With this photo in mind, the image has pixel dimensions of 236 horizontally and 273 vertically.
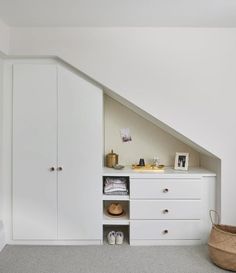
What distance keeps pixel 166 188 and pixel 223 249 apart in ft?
2.65

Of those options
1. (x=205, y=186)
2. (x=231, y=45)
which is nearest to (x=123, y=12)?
(x=231, y=45)

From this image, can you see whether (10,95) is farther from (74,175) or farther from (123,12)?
(123,12)

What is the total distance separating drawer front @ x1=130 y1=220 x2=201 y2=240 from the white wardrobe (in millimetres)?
416

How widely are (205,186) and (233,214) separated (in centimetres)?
41

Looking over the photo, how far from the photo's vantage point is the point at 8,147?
3.01m

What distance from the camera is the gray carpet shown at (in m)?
2.50

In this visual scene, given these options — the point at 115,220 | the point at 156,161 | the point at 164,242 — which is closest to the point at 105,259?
the point at 115,220

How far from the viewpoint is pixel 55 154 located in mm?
2986

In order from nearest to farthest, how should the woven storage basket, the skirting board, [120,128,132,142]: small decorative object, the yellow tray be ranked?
1. the woven storage basket
2. the skirting board
3. the yellow tray
4. [120,128,132,142]: small decorative object

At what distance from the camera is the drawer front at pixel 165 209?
3.00 m

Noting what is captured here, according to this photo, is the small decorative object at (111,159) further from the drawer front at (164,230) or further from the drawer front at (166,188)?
the drawer front at (164,230)

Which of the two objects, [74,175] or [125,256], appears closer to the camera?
[125,256]

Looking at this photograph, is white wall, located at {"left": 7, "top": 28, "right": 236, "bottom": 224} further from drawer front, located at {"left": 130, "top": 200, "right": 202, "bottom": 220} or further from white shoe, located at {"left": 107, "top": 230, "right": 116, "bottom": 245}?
white shoe, located at {"left": 107, "top": 230, "right": 116, "bottom": 245}

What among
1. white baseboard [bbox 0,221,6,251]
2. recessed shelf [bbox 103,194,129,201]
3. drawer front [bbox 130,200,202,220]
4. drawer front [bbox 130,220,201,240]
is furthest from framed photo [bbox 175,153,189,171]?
white baseboard [bbox 0,221,6,251]
